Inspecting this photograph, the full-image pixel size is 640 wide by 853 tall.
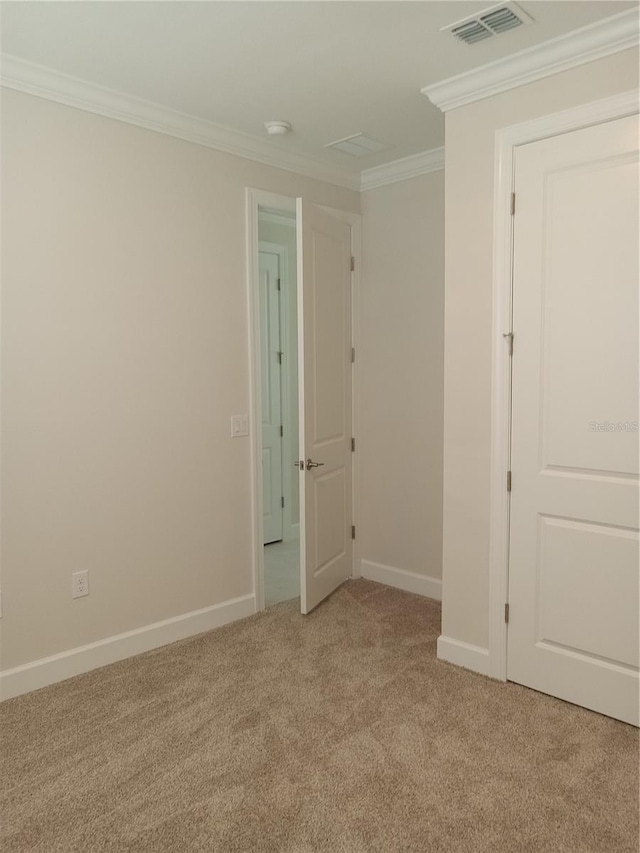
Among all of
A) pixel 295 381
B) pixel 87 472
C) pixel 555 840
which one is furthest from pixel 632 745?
pixel 295 381

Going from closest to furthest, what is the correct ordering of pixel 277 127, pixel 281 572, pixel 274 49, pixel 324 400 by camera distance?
pixel 274 49, pixel 277 127, pixel 324 400, pixel 281 572

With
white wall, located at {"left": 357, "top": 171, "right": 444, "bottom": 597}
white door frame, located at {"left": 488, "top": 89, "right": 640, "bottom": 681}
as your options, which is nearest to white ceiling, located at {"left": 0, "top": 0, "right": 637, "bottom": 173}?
white door frame, located at {"left": 488, "top": 89, "right": 640, "bottom": 681}

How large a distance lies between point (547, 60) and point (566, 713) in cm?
258

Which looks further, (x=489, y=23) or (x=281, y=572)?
(x=281, y=572)

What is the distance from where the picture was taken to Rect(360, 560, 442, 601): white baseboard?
388cm

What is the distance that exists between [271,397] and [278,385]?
113 mm

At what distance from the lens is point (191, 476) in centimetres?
334

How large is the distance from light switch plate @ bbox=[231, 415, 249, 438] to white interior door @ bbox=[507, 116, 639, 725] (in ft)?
4.88

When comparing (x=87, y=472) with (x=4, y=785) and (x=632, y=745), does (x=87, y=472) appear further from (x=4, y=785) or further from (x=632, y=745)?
(x=632, y=745)

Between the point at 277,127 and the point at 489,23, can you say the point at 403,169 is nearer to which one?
the point at 277,127

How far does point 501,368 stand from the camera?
2.75 m

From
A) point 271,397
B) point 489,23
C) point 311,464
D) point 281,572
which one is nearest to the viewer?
point 489,23

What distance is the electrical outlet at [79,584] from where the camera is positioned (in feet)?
9.57

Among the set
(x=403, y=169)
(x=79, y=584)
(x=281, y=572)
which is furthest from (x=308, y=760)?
(x=403, y=169)
